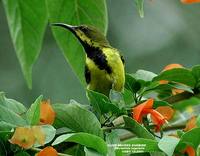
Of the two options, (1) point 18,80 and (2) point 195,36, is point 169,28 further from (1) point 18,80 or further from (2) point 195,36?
(1) point 18,80

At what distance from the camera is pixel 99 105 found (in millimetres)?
1688

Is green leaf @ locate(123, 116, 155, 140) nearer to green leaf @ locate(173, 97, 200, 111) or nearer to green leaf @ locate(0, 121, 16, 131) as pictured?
green leaf @ locate(0, 121, 16, 131)

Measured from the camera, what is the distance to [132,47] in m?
7.20

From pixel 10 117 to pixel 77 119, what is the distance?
0.52 feet

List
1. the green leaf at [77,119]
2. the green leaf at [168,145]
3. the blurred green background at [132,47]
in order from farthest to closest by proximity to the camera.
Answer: the blurred green background at [132,47]
the green leaf at [77,119]
the green leaf at [168,145]

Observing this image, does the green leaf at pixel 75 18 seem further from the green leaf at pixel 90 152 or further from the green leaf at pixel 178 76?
the green leaf at pixel 90 152

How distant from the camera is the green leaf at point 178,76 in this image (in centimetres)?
194

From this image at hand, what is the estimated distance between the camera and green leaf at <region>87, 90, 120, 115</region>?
1672mm

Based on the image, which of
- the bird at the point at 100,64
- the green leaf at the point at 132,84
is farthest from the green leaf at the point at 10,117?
the bird at the point at 100,64

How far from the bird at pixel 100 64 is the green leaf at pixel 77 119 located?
104 centimetres

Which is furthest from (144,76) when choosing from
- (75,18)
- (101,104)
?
(101,104)

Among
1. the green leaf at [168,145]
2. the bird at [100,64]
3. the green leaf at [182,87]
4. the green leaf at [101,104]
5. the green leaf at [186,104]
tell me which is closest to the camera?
the green leaf at [168,145]

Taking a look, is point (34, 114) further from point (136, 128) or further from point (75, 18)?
point (75, 18)

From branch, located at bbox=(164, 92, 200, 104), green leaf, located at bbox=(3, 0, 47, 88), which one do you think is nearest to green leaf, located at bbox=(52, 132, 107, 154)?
green leaf, located at bbox=(3, 0, 47, 88)
